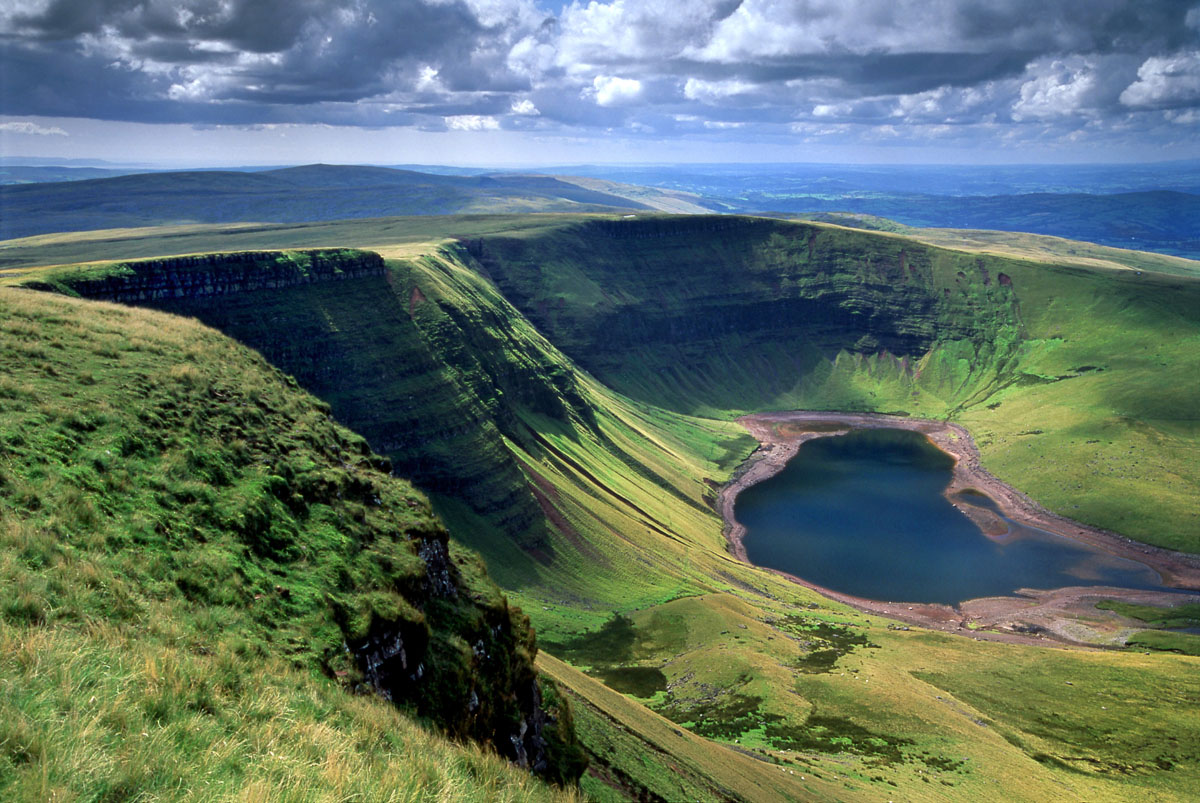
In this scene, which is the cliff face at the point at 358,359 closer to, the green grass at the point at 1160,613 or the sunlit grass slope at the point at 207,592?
the sunlit grass slope at the point at 207,592

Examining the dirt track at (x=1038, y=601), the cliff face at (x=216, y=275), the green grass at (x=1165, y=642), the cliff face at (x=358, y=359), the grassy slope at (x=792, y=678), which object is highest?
the cliff face at (x=216, y=275)

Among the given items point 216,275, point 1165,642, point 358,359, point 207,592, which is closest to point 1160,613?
point 1165,642

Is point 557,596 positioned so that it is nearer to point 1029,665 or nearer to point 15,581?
point 1029,665

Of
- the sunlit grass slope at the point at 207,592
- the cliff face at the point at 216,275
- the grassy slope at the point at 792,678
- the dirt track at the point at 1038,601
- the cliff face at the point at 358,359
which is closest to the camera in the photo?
the sunlit grass slope at the point at 207,592

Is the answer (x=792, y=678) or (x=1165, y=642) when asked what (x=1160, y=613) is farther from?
(x=792, y=678)

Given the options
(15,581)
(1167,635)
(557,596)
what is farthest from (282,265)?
(1167,635)

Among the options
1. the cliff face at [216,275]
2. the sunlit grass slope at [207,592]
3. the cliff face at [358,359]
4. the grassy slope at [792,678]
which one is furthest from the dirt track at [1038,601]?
the sunlit grass slope at [207,592]

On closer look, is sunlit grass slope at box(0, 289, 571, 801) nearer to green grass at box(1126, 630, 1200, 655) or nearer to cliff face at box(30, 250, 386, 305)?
cliff face at box(30, 250, 386, 305)
